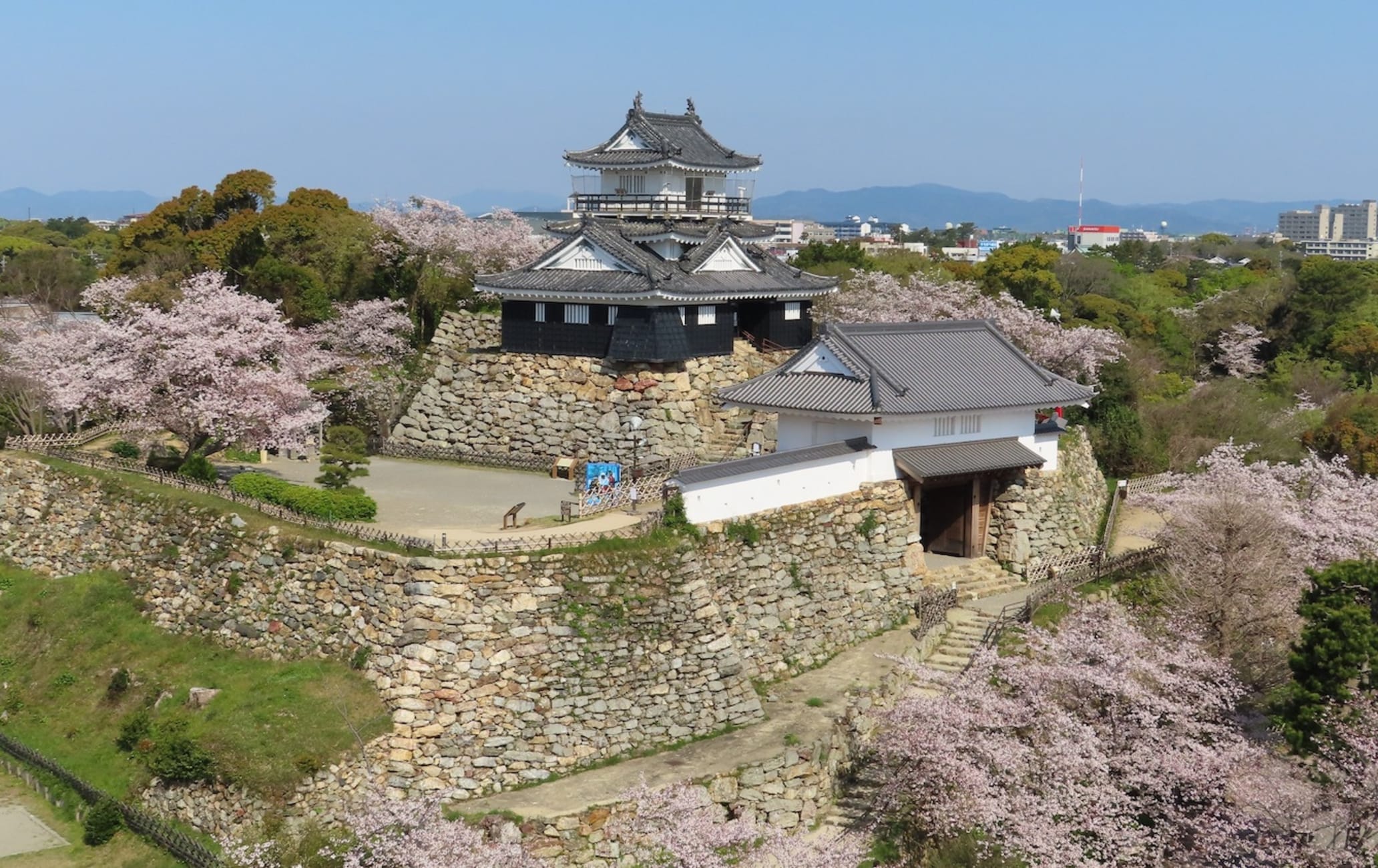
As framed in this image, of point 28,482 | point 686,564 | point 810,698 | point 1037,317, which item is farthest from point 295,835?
point 1037,317

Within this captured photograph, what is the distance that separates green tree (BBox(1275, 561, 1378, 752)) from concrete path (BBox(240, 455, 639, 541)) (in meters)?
11.5

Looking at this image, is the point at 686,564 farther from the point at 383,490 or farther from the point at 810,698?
the point at 383,490

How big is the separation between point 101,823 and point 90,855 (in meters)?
0.51

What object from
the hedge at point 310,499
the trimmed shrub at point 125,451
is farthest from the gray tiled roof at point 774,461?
the trimmed shrub at point 125,451

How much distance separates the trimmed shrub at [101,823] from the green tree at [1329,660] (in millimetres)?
18633

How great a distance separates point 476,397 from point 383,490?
5.41 metres

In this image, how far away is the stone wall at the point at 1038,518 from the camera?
30.8 m

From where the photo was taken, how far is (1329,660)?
19859 millimetres

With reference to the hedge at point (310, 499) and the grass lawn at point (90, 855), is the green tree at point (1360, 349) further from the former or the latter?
the grass lawn at point (90, 855)

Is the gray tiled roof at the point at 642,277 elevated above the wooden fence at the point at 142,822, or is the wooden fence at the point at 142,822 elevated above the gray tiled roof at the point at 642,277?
the gray tiled roof at the point at 642,277

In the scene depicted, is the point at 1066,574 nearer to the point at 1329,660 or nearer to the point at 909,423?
the point at 909,423

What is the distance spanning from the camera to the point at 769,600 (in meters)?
25.9

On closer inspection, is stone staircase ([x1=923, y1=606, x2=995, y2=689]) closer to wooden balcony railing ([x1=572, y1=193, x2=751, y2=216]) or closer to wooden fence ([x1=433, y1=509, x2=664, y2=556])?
wooden fence ([x1=433, y1=509, x2=664, y2=556])

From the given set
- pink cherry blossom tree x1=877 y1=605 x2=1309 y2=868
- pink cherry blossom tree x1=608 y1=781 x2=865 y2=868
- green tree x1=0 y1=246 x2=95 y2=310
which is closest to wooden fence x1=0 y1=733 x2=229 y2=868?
pink cherry blossom tree x1=608 y1=781 x2=865 y2=868
